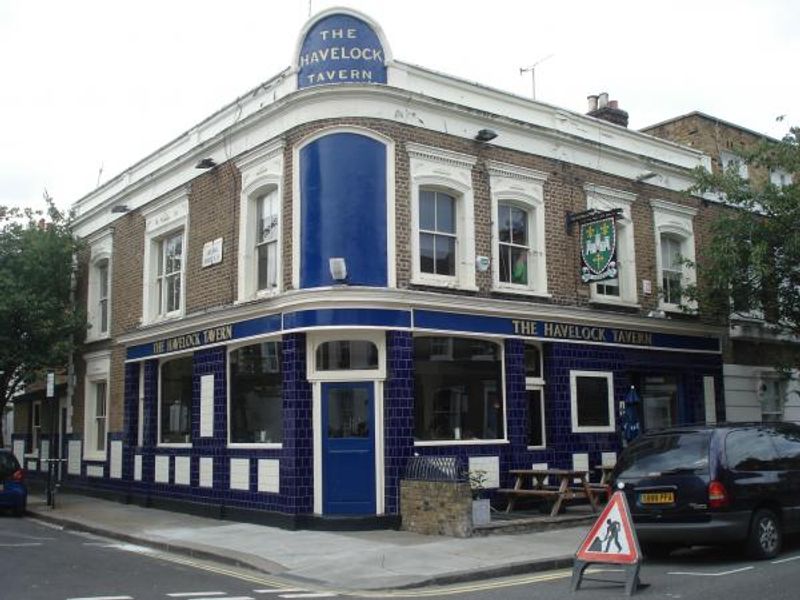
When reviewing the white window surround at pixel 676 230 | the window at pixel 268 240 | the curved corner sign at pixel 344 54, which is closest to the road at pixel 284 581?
the window at pixel 268 240

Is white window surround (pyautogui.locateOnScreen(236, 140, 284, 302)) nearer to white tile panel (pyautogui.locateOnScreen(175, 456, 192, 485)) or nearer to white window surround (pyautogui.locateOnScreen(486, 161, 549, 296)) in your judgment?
white tile panel (pyautogui.locateOnScreen(175, 456, 192, 485))

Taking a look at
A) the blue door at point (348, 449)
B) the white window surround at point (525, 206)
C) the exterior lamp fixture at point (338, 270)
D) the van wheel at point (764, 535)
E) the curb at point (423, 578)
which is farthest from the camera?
the white window surround at point (525, 206)

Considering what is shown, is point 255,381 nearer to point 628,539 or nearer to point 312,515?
point 312,515

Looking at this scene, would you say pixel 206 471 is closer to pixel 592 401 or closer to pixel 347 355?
pixel 347 355

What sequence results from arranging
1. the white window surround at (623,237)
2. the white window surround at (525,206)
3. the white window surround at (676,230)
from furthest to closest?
the white window surround at (676,230) → the white window surround at (623,237) → the white window surround at (525,206)

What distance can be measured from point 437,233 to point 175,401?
7327mm

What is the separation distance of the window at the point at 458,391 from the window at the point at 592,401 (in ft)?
6.29

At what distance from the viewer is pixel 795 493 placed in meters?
11.2

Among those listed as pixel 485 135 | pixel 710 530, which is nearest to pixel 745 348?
pixel 485 135

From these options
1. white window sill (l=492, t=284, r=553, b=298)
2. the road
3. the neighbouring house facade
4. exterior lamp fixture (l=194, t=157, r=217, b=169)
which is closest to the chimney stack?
the neighbouring house facade

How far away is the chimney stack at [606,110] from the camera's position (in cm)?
2133

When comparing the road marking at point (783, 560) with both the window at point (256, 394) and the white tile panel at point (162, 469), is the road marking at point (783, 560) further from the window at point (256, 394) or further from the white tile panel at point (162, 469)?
the white tile panel at point (162, 469)

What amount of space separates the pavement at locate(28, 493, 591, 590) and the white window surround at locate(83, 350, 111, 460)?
6.12m

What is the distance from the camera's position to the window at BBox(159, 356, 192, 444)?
18500 millimetres
